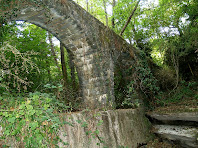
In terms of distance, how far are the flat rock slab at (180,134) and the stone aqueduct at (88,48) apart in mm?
1809

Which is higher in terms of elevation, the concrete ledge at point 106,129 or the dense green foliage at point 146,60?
the dense green foliage at point 146,60

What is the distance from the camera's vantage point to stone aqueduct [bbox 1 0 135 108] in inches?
158

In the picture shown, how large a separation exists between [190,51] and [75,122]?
6.86 meters

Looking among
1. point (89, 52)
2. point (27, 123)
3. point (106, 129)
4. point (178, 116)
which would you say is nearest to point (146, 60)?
point (178, 116)

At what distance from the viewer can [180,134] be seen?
14.2 ft

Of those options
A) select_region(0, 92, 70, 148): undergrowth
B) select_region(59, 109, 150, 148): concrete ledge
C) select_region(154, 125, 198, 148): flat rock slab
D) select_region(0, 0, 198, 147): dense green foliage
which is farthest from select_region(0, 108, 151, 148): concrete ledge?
select_region(0, 0, 198, 147): dense green foliage

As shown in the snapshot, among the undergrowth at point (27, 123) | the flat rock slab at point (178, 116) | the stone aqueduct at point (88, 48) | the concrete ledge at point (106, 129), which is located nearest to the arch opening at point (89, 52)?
the stone aqueduct at point (88, 48)

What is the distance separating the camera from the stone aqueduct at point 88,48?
402cm

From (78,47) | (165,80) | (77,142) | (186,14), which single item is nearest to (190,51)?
(165,80)

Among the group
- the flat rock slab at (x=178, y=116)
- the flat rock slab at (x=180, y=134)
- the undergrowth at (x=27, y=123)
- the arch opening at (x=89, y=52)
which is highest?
the arch opening at (x=89, y=52)

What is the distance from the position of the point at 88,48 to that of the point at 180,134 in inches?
133

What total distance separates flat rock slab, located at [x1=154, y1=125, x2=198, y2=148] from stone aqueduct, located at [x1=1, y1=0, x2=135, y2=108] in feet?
5.94

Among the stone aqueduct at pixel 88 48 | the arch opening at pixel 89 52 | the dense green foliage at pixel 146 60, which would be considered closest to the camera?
the stone aqueduct at pixel 88 48

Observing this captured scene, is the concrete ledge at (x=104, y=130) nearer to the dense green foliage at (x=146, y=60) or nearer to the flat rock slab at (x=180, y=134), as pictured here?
the flat rock slab at (x=180, y=134)
